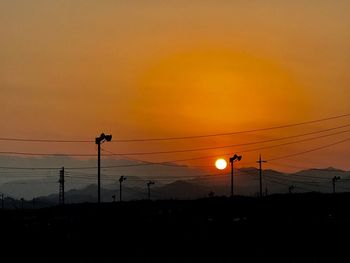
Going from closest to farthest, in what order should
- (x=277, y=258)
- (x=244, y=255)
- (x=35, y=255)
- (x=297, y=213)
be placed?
1. (x=277, y=258)
2. (x=244, y=255)
3. (x=35, y=255)
4. (x=297, y=213)

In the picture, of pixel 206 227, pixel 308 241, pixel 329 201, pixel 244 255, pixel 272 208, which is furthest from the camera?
pixel 329 201

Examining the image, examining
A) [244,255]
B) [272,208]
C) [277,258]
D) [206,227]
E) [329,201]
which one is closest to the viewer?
[277,258]

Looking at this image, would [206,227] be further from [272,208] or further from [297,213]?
[272,208]

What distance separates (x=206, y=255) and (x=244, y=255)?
261 cm

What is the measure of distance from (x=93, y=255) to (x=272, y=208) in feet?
132

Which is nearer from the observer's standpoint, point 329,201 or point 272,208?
point 272,208

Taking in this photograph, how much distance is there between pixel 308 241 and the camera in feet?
150

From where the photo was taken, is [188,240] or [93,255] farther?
[188,240]

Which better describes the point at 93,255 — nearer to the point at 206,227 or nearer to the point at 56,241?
the point at 56,241

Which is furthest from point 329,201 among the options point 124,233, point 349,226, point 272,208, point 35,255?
point 35,255

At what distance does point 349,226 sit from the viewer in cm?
A: 5128

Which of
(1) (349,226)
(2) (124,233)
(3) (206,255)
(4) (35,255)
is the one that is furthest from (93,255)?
(1) (349,226)

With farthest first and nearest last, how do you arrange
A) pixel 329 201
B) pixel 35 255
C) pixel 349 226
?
pixel 329 201 → pixel 349 226 → pixel 35 255

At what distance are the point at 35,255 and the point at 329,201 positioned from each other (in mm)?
53978
